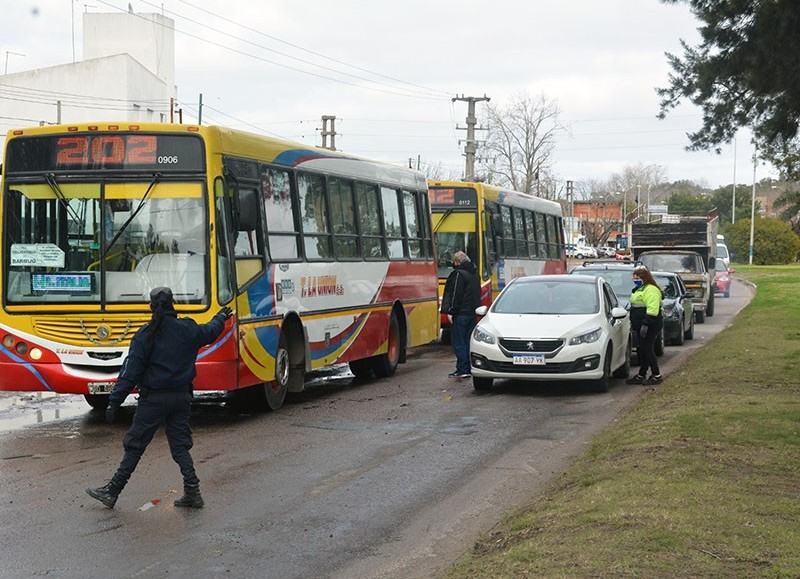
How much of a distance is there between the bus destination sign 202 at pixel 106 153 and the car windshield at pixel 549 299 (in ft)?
19.8

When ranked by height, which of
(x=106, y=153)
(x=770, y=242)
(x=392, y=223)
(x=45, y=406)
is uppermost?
(x=106, y=153)

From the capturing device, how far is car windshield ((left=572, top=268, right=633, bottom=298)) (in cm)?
2367

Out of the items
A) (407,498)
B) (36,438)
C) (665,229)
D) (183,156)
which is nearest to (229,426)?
(36,438)

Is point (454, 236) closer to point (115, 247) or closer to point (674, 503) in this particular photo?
point (115, 247)

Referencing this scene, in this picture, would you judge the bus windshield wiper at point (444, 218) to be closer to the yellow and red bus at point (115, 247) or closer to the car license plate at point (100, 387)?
the yellow and red bus at point (115, 247)

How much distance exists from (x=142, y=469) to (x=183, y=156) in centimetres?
379

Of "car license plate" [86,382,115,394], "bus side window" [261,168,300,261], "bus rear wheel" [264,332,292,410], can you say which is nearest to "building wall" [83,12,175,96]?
"bus side window" [261,168,300,261]

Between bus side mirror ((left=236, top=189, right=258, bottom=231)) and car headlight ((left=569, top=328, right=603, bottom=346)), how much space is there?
511cm

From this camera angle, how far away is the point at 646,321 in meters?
17.2

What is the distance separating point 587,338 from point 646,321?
5.03ft

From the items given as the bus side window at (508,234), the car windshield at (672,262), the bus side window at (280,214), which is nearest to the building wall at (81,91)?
the car windshield at (672,262)

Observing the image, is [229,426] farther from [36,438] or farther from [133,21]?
[133,21]

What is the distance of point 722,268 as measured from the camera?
1764 inches

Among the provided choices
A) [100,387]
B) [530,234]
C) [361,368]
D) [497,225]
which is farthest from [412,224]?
[530,234]
